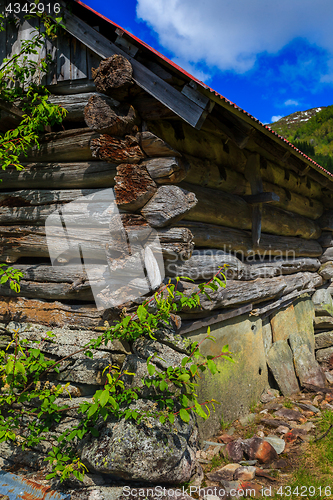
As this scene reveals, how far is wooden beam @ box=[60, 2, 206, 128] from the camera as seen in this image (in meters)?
2.80

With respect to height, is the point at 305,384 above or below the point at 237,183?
below

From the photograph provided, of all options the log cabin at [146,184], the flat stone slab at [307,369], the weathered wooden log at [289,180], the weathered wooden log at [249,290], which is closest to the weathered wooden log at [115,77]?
the log cabin at [146,184]

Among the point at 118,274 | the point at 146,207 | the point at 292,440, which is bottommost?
the point at 292,440

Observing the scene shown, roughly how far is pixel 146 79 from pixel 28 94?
4.42ft

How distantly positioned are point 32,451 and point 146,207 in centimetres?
247

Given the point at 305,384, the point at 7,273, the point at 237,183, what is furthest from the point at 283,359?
the point at 7,273

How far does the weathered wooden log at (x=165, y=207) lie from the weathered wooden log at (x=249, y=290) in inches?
34.2

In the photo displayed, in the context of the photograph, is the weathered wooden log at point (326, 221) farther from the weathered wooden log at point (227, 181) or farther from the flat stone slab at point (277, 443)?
the flat stone slab at point (277, 443)

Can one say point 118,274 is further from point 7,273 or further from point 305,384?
point 305,384

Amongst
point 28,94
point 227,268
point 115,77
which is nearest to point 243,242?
point 227,268

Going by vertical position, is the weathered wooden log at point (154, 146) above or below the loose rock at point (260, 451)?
above

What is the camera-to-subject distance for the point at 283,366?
5.35 m

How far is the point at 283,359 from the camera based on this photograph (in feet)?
17.8

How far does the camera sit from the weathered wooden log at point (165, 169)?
9.61ft
